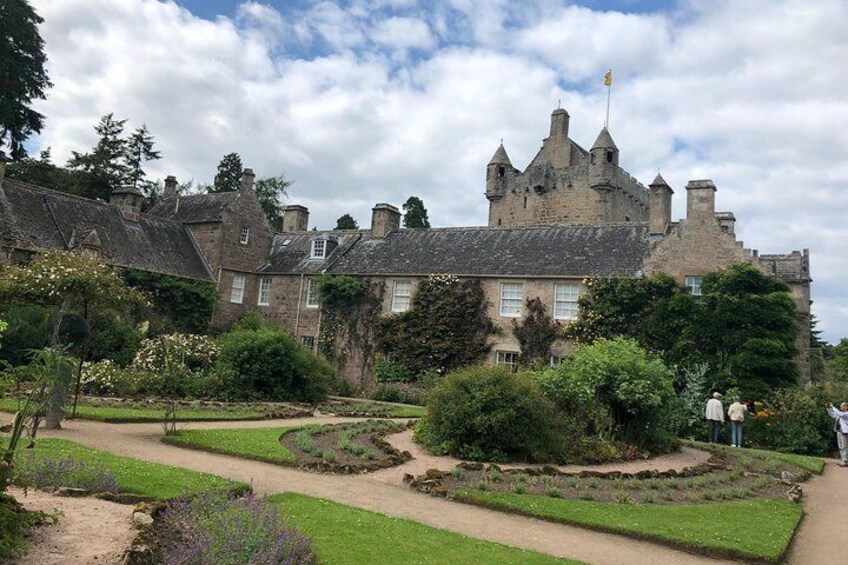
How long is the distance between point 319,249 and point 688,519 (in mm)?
29350

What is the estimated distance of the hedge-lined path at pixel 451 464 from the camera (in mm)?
12414

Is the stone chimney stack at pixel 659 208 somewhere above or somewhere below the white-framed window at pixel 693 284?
above

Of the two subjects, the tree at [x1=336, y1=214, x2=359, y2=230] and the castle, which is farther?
the tree at [x1=336, y1=214, x2=359, y2=230]

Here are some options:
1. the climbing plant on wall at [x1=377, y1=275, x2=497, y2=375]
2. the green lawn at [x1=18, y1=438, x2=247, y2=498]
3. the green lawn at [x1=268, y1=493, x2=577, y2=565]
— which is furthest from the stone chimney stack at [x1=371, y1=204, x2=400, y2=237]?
the green lawn at [x1=268, y1=493, x2=577, y2=565]

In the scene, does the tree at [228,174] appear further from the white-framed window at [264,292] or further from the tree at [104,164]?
the white-framed window at [264,292]

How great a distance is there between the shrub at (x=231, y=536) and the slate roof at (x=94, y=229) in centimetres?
2395

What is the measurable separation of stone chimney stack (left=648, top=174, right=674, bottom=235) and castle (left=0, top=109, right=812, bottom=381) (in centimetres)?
6

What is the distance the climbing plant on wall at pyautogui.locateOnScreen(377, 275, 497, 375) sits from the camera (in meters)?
30.2

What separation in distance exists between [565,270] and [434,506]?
20336 mm

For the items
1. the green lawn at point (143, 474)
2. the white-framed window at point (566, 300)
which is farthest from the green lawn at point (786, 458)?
the green lawn at point (143, 474)

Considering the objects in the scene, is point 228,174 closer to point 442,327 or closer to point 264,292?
point 264,292

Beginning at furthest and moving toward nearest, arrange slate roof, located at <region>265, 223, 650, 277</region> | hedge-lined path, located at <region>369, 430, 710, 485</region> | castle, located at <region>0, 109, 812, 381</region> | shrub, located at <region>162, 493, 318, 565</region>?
1. slate roof, located at <region>265, 223, 650, 277</region>
2. castle, located at <region>0, 109, 812, 381</region>
3. hedge-lined path, located at <region>369, 430, 710, 485</region>
4. shrub, located at <region>162, 493, 318, 565</region>

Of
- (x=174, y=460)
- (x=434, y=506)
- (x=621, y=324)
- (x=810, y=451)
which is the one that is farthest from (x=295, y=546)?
(x=621, y=324)

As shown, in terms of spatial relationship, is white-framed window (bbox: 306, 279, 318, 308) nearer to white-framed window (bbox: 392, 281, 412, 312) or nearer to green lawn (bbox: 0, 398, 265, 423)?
white-framed window (bbox: 392, 281, 412, 312)
